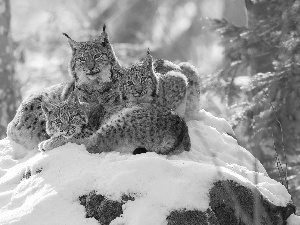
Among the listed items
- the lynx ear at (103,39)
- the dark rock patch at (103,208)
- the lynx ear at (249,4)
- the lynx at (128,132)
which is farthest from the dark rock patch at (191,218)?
the lynx ear at (249,4)

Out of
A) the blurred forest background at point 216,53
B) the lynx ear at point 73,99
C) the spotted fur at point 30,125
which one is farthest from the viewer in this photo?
the blurred forest background at point 216,53

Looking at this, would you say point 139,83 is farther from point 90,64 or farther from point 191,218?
point 191,218

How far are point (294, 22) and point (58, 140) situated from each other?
4895mm

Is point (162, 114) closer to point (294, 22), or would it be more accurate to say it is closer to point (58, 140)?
point (58, 140)

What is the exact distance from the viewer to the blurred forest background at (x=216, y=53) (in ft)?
29.8

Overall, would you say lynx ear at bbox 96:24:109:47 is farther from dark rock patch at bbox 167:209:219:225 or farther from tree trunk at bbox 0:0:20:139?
tree trunk at bbox 0:0:20:139

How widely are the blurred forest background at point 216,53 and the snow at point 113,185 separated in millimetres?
446

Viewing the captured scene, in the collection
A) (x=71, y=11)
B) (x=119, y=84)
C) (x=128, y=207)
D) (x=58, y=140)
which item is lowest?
(x=128, y=207)

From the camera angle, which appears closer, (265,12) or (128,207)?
(128,207)

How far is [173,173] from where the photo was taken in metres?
4.47

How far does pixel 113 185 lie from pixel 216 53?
9.68m

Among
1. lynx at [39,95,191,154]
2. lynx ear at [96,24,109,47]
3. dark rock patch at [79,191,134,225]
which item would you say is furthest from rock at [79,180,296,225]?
lynx ear at [96,24,109,47]

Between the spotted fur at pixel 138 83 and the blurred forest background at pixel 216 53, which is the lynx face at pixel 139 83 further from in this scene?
the blurred forest background at pixel 216 53

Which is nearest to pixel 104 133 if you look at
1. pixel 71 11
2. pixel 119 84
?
pixel 119 84
